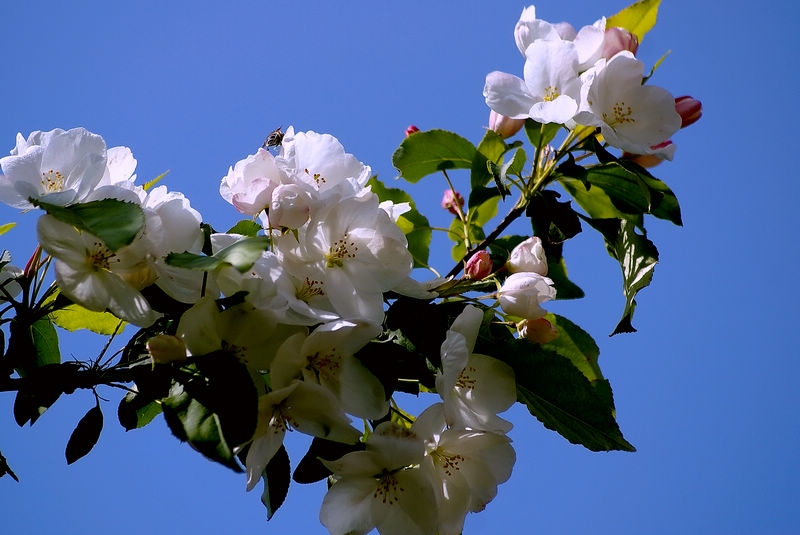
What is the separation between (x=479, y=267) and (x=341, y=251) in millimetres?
179

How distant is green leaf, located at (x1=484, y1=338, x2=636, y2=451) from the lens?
2.48ft

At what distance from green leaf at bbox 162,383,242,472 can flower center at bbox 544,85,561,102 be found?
573mm

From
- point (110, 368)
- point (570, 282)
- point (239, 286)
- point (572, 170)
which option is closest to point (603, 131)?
point (572, 170)

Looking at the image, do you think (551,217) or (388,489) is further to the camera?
(551,217)

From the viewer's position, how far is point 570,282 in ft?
3.50

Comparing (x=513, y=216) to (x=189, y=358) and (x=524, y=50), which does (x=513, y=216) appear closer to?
(x=524, y=50)

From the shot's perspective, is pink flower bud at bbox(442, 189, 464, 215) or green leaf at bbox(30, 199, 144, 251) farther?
pink flower bud at bbox(442, 189, 464, 215)

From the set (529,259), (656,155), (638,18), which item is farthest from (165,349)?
(638,18)

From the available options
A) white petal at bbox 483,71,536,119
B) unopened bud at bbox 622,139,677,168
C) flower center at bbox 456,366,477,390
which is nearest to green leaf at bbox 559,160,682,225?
unopened bud at bbox 622,139,677,168

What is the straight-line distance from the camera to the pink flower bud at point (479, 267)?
837 millimetres

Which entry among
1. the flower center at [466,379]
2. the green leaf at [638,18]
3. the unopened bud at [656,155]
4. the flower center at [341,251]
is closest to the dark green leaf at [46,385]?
the flower center at [341,251]

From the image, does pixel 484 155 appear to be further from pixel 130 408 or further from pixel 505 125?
pixel 130 408

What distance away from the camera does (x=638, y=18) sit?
3.40 ft

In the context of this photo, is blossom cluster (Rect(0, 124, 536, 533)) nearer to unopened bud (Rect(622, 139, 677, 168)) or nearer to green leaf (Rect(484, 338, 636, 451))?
green leaf (Rect(484, 338, 636, 451))
